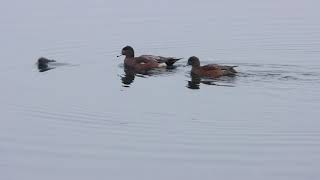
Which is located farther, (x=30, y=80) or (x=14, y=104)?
(x=30, y=80)

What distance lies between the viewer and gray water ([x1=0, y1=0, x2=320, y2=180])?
1373 cm

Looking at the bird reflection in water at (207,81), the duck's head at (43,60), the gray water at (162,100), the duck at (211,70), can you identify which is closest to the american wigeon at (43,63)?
the duck's head at (43,60)

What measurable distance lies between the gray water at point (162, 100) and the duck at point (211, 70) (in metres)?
0.24

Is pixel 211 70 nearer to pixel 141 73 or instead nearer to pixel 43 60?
pixel 141 73

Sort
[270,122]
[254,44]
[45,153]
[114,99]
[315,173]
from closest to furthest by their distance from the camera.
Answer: [315,173], [45,153], [270,122], [114,99], [254,44]

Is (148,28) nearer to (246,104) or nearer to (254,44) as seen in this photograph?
(254,44)

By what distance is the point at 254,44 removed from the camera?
84.2 feet

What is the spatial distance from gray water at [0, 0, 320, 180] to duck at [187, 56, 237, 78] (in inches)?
9.4

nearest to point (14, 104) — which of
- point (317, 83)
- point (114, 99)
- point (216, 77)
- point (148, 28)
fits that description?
point (114, 99)

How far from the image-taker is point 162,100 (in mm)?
18297

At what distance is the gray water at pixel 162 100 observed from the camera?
45.0 feet

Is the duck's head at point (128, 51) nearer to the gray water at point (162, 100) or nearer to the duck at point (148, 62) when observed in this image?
the duck at point (148, 62)

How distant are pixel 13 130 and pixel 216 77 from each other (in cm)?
661

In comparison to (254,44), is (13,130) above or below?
below
